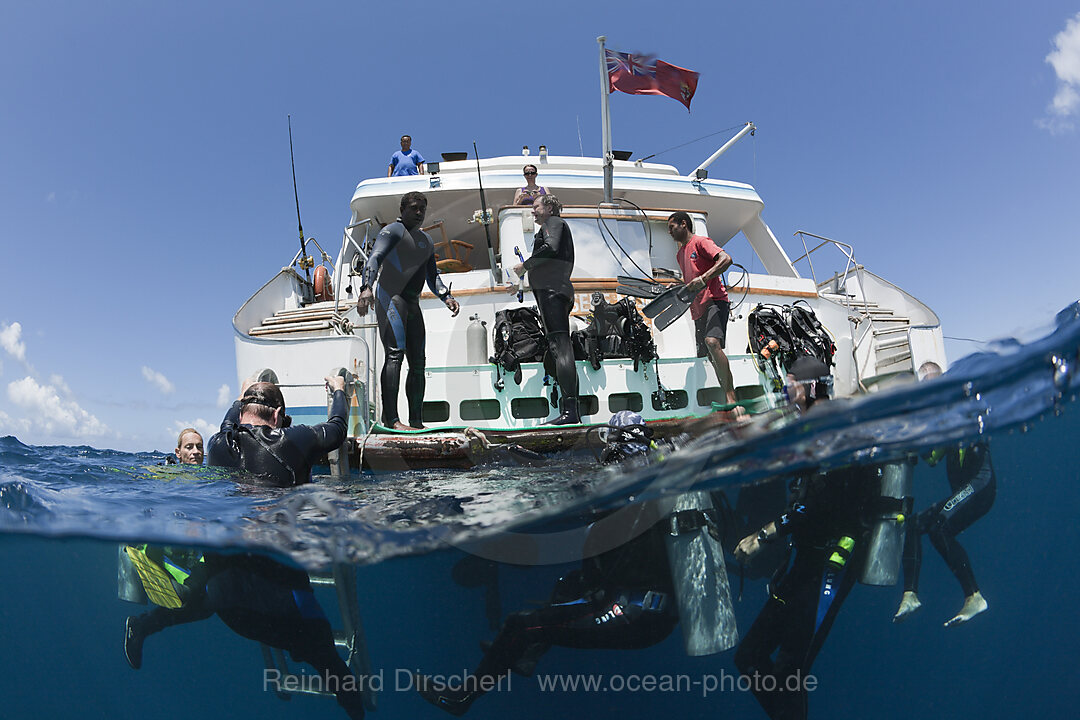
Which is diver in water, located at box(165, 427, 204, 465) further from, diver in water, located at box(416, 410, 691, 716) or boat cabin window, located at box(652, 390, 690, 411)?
boat cabin window, located at box(652, 390, 690, 411)

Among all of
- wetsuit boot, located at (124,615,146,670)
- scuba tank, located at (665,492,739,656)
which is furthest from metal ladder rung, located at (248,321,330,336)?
scuba tank, located at (665,492,739,656)

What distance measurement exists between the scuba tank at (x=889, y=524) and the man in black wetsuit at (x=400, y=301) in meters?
3.55

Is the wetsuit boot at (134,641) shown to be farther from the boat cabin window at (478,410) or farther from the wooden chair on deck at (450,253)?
the wooden chair on deck at (450,253)

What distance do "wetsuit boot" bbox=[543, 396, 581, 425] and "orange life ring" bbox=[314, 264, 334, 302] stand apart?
6.77 m

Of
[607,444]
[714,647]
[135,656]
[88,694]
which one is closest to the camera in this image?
[714,647]

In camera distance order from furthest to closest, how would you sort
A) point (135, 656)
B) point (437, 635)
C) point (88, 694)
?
point (88, 694) < point (135, 656) < point (437, 635)

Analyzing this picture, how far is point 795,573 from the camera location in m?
3.31

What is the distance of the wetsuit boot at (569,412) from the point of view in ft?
17.2

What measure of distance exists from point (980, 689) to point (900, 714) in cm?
116

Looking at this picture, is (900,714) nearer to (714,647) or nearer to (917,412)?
(714,647)

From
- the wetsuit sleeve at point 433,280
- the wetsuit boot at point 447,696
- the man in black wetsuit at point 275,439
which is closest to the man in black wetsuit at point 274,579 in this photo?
the man in black wetsuit at point 275,439

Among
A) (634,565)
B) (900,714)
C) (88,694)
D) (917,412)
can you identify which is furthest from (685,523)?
(88,694)

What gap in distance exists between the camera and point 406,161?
35.4 ft

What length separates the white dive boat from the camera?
5.86 meters
